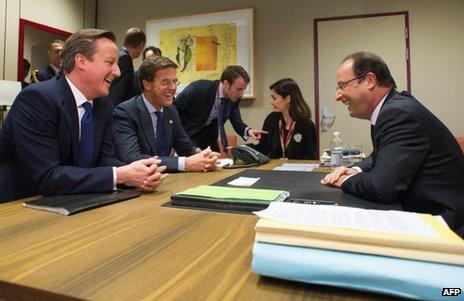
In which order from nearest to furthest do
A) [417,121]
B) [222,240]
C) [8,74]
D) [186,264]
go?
[186,264]
[222,240]
[417,121]
[8,74]

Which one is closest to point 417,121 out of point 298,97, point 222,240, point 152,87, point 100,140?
point 222,240

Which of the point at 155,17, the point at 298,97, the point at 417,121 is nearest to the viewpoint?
the point at 417,121

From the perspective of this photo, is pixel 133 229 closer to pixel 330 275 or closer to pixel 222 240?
pixel 222 240

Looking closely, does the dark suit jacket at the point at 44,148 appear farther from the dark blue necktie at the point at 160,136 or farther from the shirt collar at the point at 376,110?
the shirt collar at the point at 376,110

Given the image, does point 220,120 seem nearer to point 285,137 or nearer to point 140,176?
point 285,137

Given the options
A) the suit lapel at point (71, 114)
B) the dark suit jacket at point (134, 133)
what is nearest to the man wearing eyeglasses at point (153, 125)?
the dark suit jacket at point (134, 133)

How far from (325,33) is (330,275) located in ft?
12.8

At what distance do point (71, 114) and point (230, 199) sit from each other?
2.29 ft

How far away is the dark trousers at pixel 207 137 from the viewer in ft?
10.3

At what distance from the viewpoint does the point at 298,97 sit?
127 inches

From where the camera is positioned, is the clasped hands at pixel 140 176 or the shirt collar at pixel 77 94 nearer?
the clasped hands at pixel 140 176

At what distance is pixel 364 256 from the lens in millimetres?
496

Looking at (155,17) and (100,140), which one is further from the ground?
(155,17)

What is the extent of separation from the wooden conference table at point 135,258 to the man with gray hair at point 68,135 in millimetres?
237
